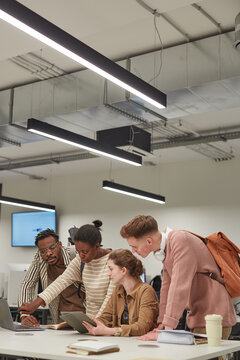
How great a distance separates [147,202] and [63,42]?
6.88 metres

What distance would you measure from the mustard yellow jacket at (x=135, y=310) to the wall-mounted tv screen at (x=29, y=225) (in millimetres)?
7673

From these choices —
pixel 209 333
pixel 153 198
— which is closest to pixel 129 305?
pixel 209 333

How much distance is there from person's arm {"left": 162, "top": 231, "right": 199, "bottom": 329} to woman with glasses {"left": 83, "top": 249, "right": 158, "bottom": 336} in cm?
39

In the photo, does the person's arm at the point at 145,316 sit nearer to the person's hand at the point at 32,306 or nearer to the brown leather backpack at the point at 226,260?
the brown leather backpack at the point at 226,260

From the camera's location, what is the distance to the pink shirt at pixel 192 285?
2.55 m

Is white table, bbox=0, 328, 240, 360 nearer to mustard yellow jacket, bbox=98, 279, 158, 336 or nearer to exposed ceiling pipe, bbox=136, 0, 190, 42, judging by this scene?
mustard yellow jacket, bbox=98, 279, 158, 336

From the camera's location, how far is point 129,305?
3.07 m

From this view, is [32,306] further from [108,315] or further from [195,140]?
[195,140]

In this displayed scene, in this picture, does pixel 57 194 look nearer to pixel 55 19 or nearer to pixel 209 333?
pixel 55 19

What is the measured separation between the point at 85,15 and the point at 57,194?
292 inches

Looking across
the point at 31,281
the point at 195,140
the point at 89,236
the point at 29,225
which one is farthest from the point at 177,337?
the point at 29,225

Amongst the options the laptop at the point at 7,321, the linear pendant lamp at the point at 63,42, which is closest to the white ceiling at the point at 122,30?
the linear pendant lamp at the point at 63,42

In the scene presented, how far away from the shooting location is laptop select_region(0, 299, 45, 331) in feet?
10.9

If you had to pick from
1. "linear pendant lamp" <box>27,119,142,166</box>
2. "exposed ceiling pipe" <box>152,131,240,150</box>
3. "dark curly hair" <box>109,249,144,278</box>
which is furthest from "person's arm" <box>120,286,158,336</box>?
"exposed ceiling pipe" <box>152,131,240,150</box>
